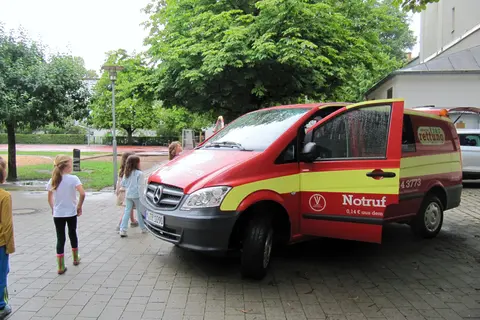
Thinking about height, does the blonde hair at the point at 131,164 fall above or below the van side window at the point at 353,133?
below

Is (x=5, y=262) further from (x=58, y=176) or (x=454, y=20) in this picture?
(x=454, y=20)

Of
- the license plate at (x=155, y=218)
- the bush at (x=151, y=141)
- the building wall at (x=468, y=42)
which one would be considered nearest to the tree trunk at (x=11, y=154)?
the license plate at (x=155, y=218)

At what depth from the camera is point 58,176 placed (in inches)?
186

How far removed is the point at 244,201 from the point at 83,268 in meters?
2.33

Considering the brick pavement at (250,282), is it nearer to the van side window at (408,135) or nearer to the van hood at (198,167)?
the van hood at (198,167)

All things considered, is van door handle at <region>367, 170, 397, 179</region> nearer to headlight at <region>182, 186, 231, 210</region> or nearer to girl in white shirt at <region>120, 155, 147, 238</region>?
headlight at <region>182, 186, 231, 210</region>

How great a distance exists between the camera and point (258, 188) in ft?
14.6

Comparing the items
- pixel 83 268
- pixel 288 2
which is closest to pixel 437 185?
pixel 83 268

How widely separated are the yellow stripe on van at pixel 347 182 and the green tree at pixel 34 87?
10.8m

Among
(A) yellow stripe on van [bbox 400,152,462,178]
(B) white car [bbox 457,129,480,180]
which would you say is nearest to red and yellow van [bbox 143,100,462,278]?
(A) yellow stripe on van [bbox 400,152,462,178]

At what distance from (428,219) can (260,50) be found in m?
7.61

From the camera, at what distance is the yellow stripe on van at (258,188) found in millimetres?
4285

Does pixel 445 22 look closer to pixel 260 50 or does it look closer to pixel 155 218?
pixel 260 50

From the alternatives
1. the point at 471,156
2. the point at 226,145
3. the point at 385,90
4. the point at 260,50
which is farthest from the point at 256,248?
the point at 385,90
